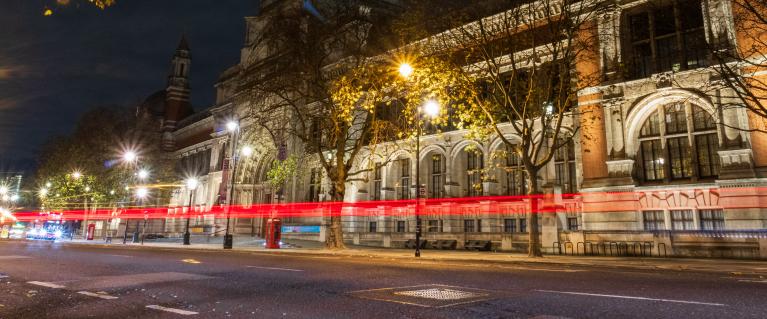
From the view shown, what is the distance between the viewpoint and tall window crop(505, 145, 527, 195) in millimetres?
27062

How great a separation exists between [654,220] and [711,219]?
2.37 m

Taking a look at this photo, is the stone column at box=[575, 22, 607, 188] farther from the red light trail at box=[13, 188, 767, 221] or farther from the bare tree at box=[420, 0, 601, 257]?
the red light trail at box=[13, 188, 767, 221]

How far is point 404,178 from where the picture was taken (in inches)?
1341

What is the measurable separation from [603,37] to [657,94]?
4433mm

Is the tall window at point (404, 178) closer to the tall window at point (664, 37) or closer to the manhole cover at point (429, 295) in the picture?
the tall window at point (664, 37)

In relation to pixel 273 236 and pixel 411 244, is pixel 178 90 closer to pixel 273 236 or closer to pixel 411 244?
pixel 273 236

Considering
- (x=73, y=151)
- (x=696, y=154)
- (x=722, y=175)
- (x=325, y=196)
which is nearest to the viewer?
(x=722, y=175)

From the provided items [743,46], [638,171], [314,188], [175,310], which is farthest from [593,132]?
[175,310]

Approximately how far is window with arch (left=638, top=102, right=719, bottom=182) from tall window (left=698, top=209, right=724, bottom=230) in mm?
1730

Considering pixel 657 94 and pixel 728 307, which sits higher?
pixel 657 94

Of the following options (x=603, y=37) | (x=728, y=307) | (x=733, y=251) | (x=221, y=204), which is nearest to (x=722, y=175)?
(x=733, y=251)

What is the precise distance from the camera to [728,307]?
5.65 metres

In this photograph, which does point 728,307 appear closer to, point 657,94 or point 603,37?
point 657,94

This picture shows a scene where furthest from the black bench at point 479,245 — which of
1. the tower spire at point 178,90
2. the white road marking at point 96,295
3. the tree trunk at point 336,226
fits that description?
the tower spire at point 178,90
